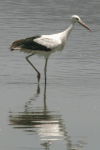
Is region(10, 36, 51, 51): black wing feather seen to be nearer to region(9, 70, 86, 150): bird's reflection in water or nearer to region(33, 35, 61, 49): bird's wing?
region(33, 35, 61, 49): bird's wing

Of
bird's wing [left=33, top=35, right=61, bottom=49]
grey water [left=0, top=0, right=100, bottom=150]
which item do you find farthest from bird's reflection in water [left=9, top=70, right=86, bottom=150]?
bird's wing [left=33, top=35, right=61, bottom=49]

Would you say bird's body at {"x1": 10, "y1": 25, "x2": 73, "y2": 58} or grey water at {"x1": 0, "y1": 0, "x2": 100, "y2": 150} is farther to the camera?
bird's body at {"x1": 10, "y1": 25, "x2": 73, "y2": 58}

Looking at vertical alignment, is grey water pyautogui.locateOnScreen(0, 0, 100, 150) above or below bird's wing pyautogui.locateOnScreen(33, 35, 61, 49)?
below

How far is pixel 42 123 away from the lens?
323 inches

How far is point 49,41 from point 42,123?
15.6 ft

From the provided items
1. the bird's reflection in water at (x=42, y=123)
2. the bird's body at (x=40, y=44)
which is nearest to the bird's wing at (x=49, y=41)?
the bird's body at (x=40, y=44)

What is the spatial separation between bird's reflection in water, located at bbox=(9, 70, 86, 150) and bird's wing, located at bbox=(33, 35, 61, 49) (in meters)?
3.34

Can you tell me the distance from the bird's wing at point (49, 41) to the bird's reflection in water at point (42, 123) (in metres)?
3.34

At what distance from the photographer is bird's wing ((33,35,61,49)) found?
12.6 m

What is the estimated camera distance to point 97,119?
8570 mm

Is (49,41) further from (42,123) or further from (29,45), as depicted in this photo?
(42,123)

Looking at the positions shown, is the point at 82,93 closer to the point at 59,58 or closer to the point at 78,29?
the point at 59,58

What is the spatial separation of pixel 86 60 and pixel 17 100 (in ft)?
19.4

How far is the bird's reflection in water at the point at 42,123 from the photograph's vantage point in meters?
7.42
